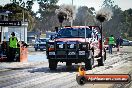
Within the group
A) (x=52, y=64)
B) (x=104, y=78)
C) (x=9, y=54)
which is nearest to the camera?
(x=104, y=78)

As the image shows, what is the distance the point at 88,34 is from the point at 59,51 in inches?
83.1

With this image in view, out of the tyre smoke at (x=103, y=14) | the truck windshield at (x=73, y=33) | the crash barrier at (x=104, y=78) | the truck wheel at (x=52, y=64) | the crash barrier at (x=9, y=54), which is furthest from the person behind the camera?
the crash barrier at (x=9, y=54)

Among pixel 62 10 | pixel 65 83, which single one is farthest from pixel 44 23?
pixel 65 83

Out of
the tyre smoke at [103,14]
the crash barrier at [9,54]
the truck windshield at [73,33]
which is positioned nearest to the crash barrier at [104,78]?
the truck windshield at [73,33]

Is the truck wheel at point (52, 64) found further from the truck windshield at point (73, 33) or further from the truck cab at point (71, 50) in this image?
the truck windshield at point (73, 33)

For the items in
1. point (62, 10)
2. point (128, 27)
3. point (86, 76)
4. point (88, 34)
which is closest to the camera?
point (86, 76)

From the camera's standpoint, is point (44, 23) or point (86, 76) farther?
point (44, 23)

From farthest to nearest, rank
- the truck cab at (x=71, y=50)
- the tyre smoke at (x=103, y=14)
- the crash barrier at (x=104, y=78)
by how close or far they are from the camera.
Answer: the tyre smoke at (x=103, y=14) → the truck cab at (x=71, y=50) → the crash barrier at (x=104, y=78)

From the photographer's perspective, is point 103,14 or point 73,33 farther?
point 103,14

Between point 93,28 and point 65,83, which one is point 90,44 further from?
point 65,83

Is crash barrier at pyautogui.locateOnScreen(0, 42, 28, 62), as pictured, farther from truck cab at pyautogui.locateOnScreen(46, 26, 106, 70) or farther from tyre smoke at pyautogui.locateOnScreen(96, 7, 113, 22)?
truck cab at pyautogui.locateOnScreen(46, 26, 106, 70)

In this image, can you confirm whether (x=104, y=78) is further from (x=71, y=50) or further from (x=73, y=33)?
(x=73, y=33)

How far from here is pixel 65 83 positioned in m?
12.1

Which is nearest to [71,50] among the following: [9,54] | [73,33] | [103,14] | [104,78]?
[73,33]
